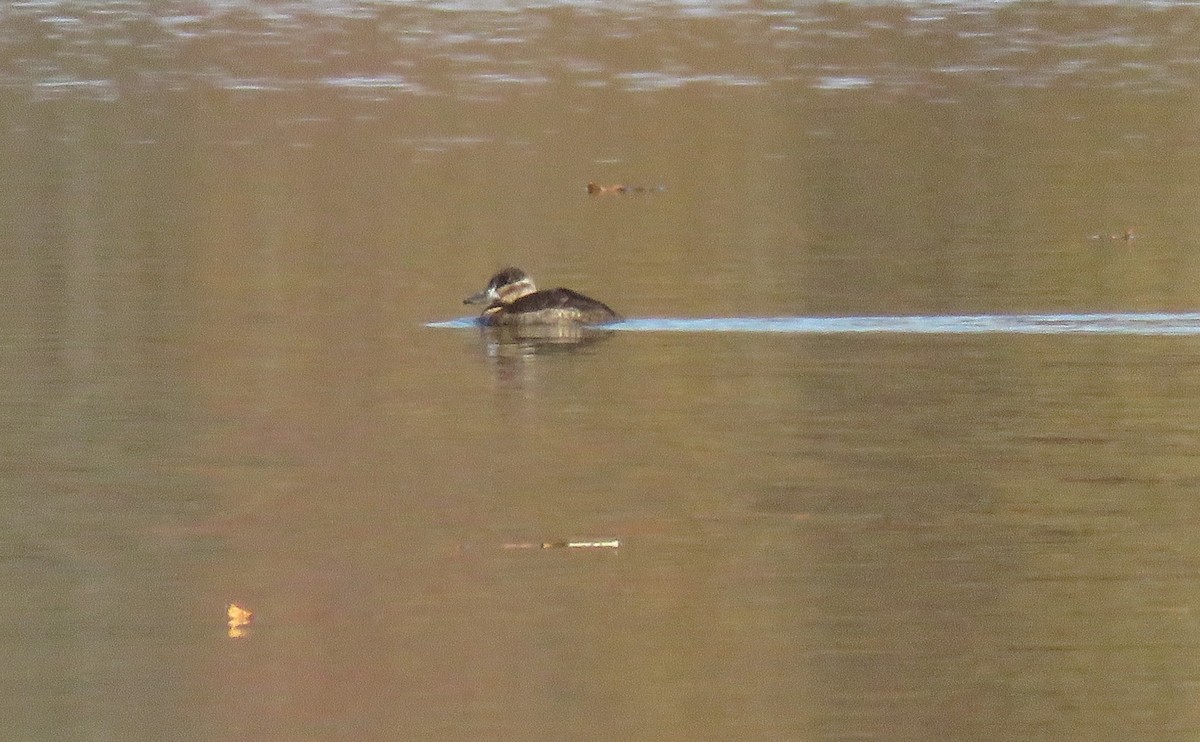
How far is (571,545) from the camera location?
9531mm

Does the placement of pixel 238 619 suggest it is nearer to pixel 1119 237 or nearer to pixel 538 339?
pixel 538 339

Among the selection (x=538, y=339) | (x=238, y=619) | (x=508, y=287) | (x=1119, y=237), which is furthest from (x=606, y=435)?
(x=1119, y=237)

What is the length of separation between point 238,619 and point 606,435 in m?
3.48

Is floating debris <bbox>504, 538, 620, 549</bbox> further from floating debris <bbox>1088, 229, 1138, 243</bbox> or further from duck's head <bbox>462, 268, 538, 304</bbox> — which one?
floating debris <bbox>1088, 229, 1138, 243</bbox>

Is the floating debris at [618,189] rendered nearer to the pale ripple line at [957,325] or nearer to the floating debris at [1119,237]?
the floating debris at [1119,237]

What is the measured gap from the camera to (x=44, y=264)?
17.5 meters

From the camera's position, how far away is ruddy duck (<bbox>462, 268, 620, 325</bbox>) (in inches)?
588

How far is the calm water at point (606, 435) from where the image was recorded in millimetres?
7859

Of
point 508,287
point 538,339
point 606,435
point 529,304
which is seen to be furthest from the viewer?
point 508,287

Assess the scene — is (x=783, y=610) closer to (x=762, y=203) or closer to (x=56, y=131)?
(x=762, y=203)

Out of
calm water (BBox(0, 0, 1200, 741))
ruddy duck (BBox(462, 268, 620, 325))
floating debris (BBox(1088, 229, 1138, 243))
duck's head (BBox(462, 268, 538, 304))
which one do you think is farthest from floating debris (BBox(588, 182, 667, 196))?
duck's head (BBox(462, 268, 538, 304))

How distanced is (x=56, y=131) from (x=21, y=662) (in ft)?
62.3

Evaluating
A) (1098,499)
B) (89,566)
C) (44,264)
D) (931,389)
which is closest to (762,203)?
(44,264)

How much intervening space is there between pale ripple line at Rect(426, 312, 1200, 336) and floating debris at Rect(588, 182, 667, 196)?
6.57 metres
